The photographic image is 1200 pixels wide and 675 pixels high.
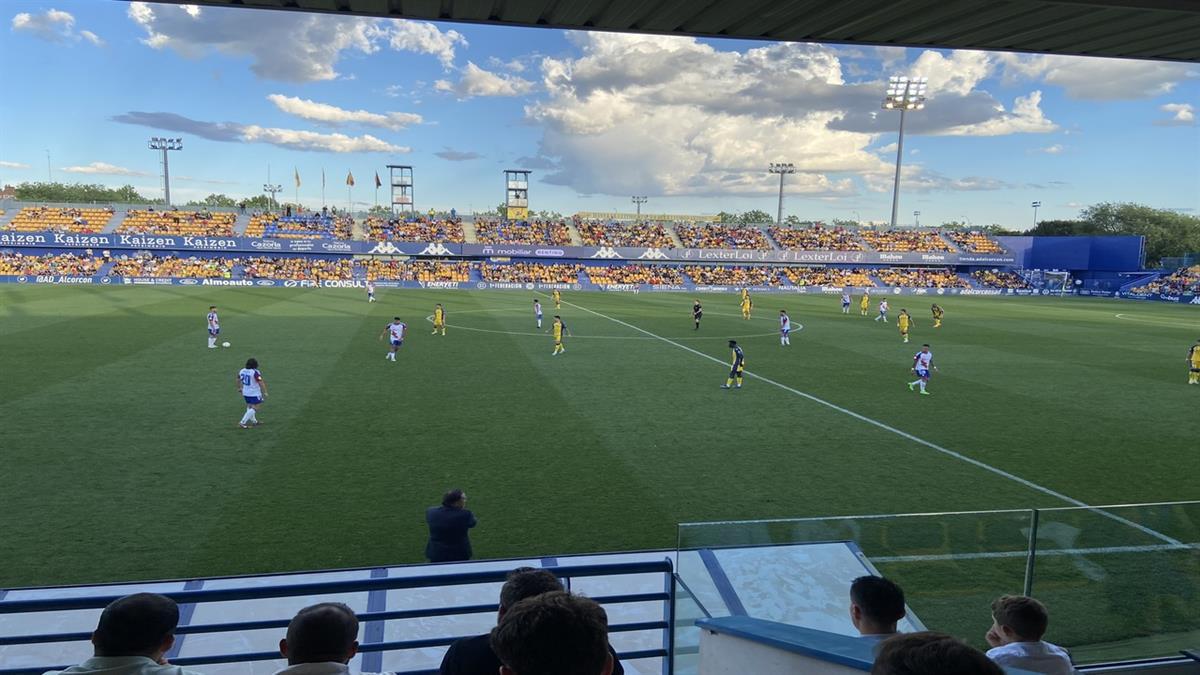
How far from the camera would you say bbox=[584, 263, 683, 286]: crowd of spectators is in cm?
6712

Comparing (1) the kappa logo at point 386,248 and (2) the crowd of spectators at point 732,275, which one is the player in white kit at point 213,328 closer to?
(1) the kappa logo at point 386,248

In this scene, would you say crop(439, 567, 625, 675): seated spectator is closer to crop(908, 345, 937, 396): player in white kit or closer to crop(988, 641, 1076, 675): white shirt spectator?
crop(988, 641, 1076, 675): white shirt spectator

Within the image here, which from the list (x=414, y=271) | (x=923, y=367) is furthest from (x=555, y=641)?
(x=414, y=271)

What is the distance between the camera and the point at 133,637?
2.79m

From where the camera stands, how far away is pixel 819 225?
85.6m

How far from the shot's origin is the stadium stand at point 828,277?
230 feet

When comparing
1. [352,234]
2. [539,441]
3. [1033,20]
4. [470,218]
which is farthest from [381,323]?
[470,218]

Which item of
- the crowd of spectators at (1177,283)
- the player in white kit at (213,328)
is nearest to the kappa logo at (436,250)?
the player in white kit at (213,328)

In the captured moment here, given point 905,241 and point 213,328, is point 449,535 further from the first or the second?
point 905,241

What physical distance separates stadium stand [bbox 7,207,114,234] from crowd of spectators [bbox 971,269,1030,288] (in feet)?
273

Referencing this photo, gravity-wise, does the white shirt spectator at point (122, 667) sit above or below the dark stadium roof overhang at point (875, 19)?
below

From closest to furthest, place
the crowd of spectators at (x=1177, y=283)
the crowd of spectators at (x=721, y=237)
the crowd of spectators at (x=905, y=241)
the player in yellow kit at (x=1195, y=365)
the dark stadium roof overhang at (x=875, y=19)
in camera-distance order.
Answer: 1. the dark stadium roof overhang at (x=875, y=19)
2. the player in yellow kit at (x=1195, y=365)
3. the crowd of spectators at (x=1177, y=283)
4. the crowd of spectators at (x=721, y=237)
5. the crowd of spectators at (x=905, y=241)

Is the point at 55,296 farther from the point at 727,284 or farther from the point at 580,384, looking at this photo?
the point at 727,284

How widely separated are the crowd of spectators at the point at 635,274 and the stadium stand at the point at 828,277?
12.0 m
